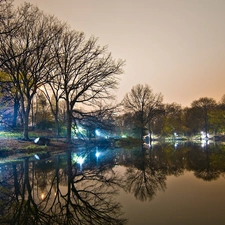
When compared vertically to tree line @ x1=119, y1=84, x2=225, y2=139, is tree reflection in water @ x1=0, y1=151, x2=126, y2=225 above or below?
below

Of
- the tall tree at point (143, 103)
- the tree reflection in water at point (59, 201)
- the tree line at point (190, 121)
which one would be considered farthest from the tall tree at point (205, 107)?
the tree reflection in water at point (59, 201)

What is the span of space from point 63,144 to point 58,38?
1278 cm

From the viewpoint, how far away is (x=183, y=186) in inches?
282

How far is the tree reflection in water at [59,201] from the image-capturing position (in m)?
4.59

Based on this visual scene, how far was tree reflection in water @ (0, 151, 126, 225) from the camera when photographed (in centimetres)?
459

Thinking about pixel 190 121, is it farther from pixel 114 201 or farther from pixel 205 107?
pixel 114 201

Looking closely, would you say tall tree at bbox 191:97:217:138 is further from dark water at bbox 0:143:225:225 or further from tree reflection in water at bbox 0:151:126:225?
tree reflection in water at bbox 0:151:126:225

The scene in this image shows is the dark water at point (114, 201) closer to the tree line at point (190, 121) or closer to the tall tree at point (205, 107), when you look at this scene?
the tree line at point (190, 121)

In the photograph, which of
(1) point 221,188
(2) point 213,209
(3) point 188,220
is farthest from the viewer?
(1) point 221,188

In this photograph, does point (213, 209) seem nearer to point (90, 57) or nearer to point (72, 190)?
point (72, 190)

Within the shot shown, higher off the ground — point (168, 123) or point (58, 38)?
point (58, 38)

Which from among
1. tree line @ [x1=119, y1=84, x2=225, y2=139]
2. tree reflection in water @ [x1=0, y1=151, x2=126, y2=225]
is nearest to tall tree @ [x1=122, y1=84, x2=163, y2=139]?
tree line @ [x1=119, y1=84, x2=225, y2=139]

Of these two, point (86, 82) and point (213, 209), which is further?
point (86, 82)

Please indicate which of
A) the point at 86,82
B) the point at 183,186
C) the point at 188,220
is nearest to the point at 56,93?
the point at 86,82
